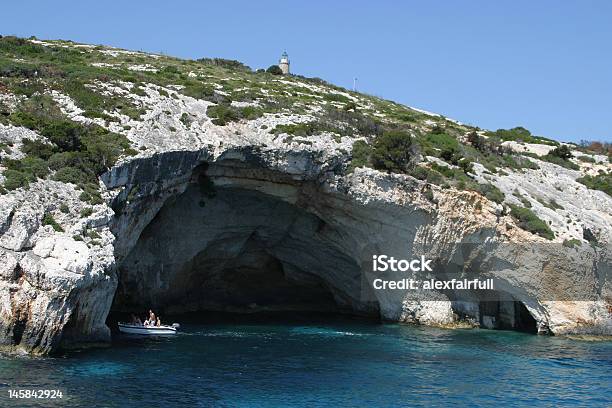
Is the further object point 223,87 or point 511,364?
point 223,87

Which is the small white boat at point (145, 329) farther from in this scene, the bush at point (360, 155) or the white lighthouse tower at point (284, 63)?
the white lighthouse tower at point (284, 63)

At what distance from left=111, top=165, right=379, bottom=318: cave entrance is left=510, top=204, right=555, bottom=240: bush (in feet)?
33.4

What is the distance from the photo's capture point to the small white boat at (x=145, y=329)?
37.6m

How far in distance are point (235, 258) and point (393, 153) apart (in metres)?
13.8

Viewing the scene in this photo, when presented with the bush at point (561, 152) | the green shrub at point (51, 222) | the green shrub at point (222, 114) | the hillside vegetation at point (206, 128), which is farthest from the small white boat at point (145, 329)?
the bush at point (561, 152)

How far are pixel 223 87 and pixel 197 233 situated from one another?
14.4m

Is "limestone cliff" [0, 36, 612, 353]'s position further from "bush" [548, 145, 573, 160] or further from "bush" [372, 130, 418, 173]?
"bush" [548, 145, 573, 160]

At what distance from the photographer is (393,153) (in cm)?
4350

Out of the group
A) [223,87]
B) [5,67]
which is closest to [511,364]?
[223,87]

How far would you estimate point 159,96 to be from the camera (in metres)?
45.1

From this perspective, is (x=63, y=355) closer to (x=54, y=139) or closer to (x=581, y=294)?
(x=54, y=139)

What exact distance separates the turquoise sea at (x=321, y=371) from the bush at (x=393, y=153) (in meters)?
10.2

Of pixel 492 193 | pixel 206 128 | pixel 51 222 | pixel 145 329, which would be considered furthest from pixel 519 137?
pixel 51 222

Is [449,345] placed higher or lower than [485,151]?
lower
